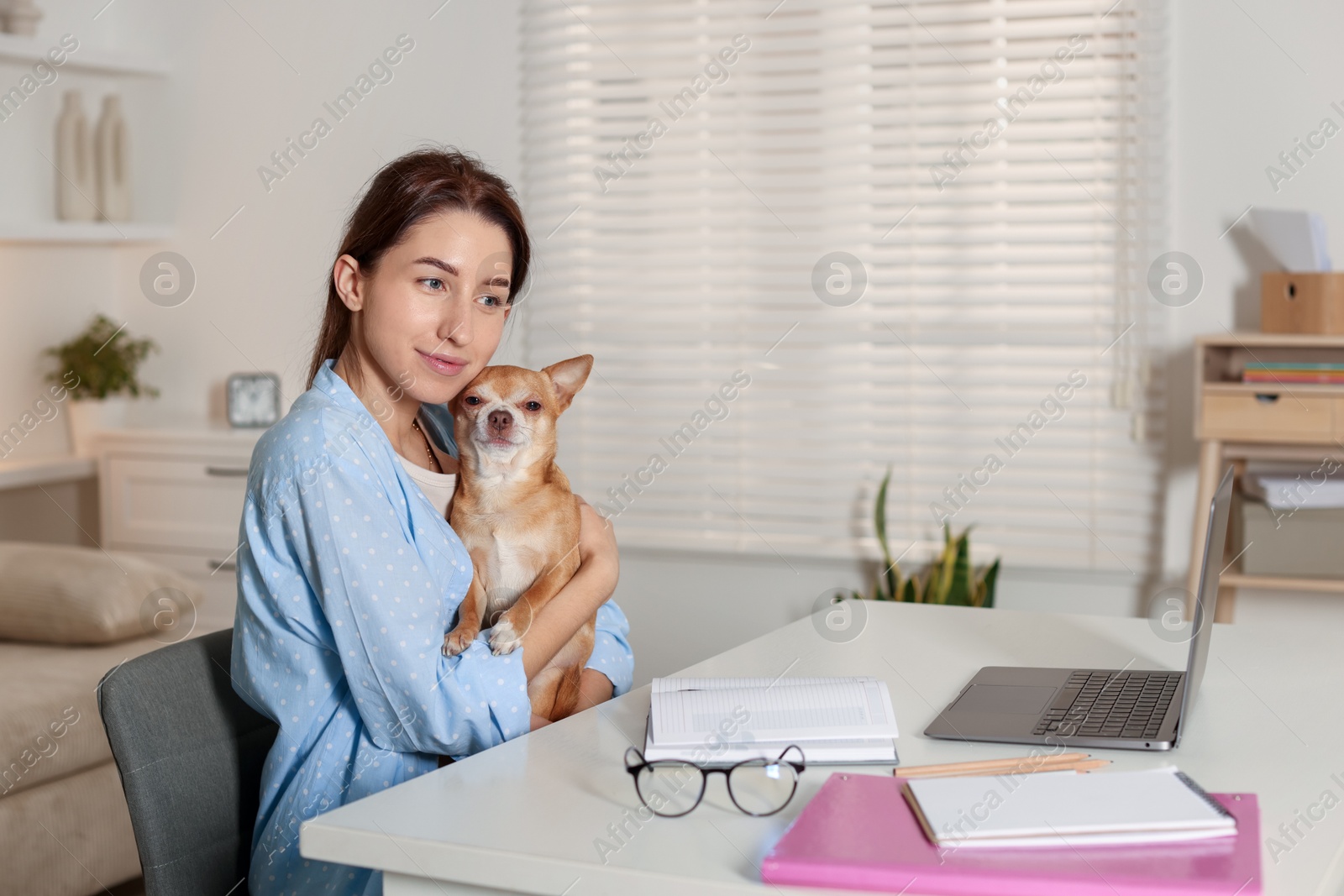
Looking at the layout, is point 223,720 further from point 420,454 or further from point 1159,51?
point 1159,51

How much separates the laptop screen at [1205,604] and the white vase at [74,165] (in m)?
3.54

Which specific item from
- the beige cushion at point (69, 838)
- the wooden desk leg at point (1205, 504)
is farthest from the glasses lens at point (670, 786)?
the wooden desk leg at point (1205, 504)

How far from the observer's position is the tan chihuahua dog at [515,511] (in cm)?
152

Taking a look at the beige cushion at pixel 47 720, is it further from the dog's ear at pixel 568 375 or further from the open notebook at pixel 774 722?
the open notebook at pixel 774 722

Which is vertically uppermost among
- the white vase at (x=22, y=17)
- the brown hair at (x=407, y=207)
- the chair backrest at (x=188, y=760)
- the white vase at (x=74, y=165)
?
the white vase at (x=22, y=17)

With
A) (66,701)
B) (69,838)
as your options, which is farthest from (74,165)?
(69,838)

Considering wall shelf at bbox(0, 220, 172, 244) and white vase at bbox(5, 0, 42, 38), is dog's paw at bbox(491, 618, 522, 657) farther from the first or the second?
white vase at bbox(5, 0, 42, 38)

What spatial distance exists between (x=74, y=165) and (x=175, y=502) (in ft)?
3.69

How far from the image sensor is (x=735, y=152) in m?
3.58

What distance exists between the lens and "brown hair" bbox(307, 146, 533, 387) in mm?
1458

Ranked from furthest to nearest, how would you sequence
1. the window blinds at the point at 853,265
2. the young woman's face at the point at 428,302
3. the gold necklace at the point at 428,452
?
the window blinds at the point at 853,265 → the gold necklace at the point at 428,452 → the young woman's face at the point at 428,302

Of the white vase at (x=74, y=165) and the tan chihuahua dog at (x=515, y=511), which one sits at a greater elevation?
the white vase at (x=74, y=165)

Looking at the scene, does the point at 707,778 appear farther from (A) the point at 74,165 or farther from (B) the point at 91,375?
(A) the point at 74,165

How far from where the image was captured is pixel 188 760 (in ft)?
4.36
